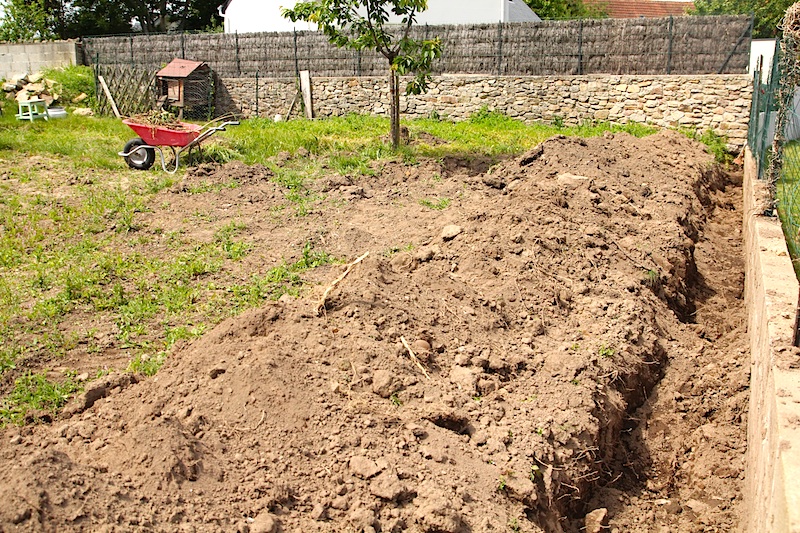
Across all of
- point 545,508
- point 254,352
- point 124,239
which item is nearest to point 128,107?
point 124,239

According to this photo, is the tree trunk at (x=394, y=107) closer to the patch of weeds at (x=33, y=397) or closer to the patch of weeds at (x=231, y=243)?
the patch of weeds at (x=231, y=243)

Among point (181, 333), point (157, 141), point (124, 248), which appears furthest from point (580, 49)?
point (181, 333)

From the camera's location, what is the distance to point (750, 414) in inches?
201

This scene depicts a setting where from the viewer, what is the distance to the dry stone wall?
1468 cm

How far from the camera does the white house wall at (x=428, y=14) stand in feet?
76.1

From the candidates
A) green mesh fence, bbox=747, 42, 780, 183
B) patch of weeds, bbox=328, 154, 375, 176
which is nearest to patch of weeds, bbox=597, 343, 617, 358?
green mesh fence, bbox=747, 42, 780, 183

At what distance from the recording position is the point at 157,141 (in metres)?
11.7

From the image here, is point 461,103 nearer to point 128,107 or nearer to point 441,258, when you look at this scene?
point 128,107

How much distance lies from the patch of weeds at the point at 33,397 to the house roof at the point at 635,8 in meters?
35.4

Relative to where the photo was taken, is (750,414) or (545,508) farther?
(750,414)

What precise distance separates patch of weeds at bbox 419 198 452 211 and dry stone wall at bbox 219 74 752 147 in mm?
7834

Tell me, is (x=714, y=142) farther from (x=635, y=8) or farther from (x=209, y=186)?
(x=635, y=8)

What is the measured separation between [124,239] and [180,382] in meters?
4.20

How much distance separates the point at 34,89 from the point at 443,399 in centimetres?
1891
